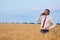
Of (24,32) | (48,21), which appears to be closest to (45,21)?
(48,21)

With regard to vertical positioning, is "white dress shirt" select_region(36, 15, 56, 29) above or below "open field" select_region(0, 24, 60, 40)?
above

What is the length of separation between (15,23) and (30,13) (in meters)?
0.27

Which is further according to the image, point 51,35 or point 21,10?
point 21,10

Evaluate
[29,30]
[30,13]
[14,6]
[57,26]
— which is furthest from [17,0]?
[57,26]

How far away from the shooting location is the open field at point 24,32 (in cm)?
251

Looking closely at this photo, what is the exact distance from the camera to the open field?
98.8 inches

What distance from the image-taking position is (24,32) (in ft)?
8.54

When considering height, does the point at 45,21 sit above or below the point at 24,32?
above

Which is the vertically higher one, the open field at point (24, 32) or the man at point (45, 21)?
the man at point (45, 21)

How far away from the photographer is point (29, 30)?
2590 millimetres

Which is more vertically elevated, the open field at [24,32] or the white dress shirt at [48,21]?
the white dress shirt at [48,21]

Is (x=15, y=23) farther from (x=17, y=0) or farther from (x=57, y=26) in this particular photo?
(x=57, y=26)

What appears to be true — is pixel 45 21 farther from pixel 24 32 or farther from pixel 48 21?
pixel 24 32

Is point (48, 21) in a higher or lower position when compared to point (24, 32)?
higher
